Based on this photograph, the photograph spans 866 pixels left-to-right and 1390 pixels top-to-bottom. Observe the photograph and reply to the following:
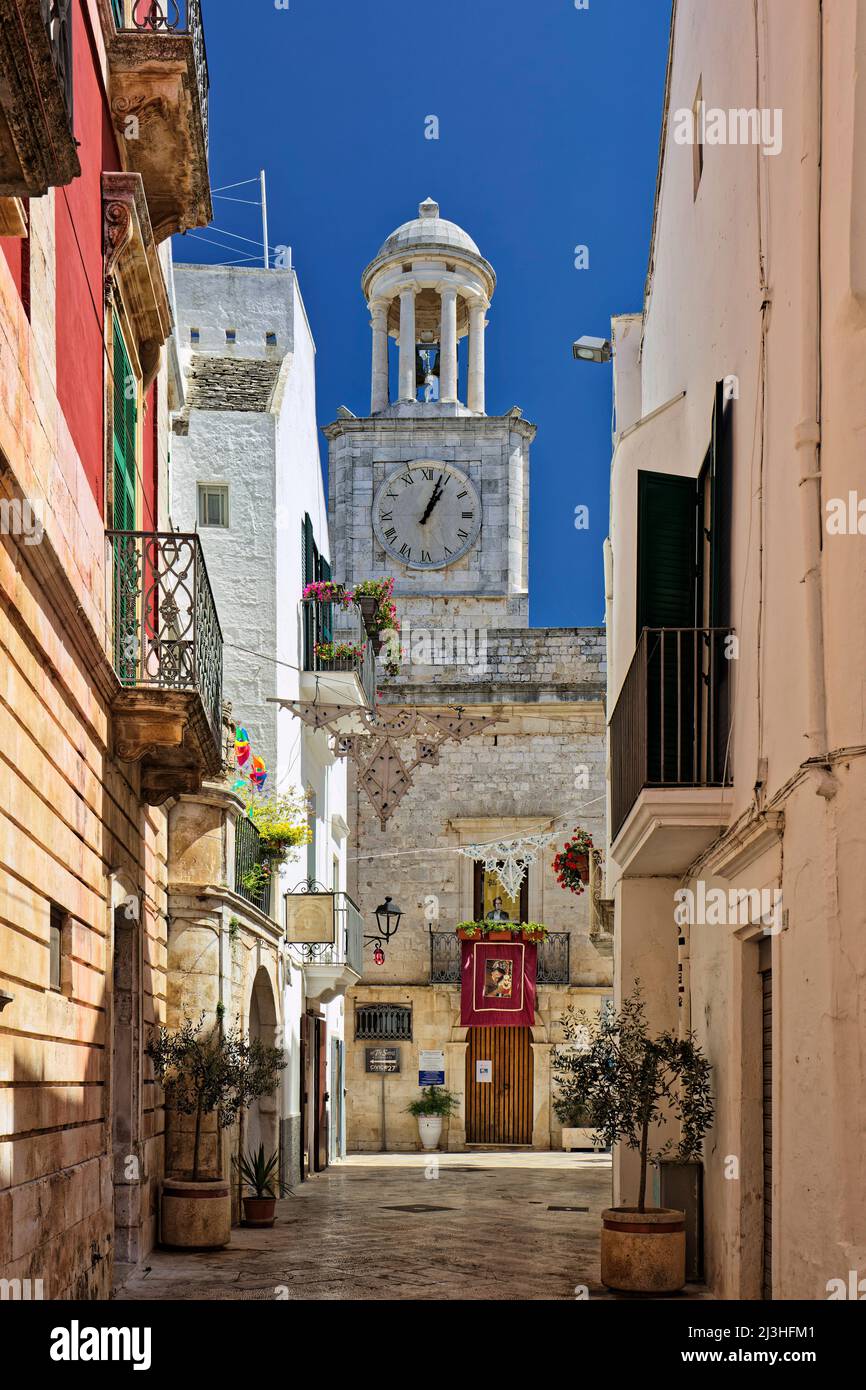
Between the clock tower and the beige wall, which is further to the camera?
the clock tower

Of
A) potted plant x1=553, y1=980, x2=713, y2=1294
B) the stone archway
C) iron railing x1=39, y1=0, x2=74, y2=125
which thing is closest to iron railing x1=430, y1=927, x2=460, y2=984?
→ the stone archway

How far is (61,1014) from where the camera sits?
8.33 metres

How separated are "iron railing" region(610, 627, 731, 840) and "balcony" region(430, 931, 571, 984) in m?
19.1

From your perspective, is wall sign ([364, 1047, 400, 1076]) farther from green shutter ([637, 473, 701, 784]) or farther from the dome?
green shutter ([637, 473, 701, 784])

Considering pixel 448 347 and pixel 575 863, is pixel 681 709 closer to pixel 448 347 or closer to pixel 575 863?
pixel 575 863

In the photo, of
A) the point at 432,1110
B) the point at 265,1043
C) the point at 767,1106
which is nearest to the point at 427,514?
the point at 432,1110

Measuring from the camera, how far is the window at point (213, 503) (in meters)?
19.8

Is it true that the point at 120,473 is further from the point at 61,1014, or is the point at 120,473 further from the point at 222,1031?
the point at 222,1031

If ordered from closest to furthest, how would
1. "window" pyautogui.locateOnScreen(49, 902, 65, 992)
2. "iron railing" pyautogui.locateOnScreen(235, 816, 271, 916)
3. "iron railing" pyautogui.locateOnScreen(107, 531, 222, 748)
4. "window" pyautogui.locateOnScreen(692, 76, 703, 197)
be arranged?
"window" pyautogui.locateOnScreen(49, 902, 65, 992) < "iron railing" pyautogui.locateOnScreen(107, 531, 222, 748) < "window" pyautogui.locateOnScreen(692, 76, 703, 197) < "iron railing" pyautogui.locateOnScreen(235, 816, 271, 916)

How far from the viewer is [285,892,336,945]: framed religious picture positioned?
20.4 meters

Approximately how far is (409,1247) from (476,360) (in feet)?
81.2

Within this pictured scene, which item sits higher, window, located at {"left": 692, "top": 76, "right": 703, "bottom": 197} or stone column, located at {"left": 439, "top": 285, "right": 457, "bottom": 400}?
stone column, located at {"left": 439, "top": 285, "right": 457, "bottom": 400}

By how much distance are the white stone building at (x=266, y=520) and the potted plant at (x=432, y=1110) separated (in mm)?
5172

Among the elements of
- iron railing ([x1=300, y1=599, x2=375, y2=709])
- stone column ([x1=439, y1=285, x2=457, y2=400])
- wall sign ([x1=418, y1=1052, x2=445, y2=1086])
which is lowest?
wall sign ([x1=418, y1=1052, x2=445, y2=1086])
